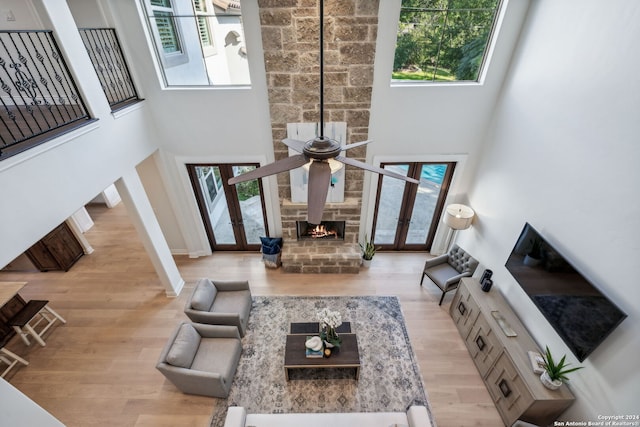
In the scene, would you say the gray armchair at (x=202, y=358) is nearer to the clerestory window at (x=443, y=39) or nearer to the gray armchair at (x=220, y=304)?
the gray armchair at (x=220, y=304)

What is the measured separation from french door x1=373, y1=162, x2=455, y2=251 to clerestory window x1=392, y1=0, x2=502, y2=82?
4.94ft

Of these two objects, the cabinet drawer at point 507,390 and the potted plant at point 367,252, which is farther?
the potted plant at point 367,252

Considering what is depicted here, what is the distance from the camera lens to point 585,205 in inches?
115

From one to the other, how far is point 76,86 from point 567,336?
6.12 metres

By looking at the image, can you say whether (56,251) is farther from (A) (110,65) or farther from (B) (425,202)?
(B) (425,202)

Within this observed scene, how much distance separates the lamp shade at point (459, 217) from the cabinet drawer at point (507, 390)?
2039 mm

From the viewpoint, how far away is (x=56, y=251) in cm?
560

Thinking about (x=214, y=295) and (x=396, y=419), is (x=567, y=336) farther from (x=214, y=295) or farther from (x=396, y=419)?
(x=214, y=295)

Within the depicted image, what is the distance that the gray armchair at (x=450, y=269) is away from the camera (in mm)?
4777

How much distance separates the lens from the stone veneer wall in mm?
3891


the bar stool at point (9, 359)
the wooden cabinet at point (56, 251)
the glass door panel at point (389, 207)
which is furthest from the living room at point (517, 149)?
the wooden cabinet at point (56, 251)

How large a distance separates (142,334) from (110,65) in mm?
4072

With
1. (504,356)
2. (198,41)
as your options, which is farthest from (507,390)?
(198,41)

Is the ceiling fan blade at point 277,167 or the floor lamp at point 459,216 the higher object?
the ceiling fan blade at point 277,167
